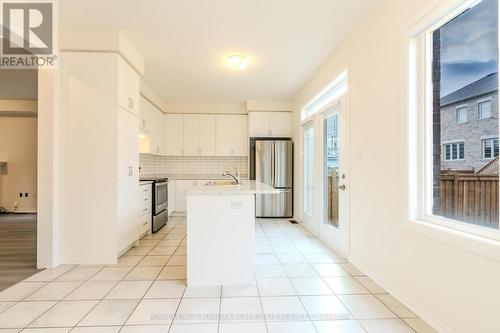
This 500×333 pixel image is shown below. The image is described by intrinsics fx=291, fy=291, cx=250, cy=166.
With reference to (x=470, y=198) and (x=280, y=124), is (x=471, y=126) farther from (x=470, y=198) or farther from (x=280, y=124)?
(x=280, y=124)

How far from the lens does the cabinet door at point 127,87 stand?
340cm

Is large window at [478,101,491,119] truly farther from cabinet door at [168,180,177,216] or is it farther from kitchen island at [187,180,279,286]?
cabinet door at [168,180,177,216]

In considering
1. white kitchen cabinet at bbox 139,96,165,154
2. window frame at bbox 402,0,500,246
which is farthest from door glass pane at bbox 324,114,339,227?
white kitchen cabinet at bbox 139,96,165,154

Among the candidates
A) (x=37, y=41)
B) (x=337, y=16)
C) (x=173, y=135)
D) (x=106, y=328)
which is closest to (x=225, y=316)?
(x=106, y=328)

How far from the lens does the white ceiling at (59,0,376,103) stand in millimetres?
2791

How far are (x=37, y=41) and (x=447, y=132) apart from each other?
13.4ft

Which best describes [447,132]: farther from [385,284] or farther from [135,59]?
[135,59]

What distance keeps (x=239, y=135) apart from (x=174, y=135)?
5.00ft

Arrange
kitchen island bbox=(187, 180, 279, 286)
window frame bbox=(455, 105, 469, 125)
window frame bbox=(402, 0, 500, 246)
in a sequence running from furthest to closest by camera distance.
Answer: kitchen island bbox=(187, 180, 279, 286) → window frame bbox=(402, 0, 500, 246) → window frame bbox=(455, 105, 469, 125)

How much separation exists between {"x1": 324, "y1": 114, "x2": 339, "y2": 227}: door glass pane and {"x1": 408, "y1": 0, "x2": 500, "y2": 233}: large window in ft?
5.60

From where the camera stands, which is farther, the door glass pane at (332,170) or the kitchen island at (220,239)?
the door glass pane at (332,170)

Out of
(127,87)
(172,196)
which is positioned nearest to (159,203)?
(172,196)

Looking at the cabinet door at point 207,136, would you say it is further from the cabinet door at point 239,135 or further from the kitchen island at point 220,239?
the kitchen island at point 220,239

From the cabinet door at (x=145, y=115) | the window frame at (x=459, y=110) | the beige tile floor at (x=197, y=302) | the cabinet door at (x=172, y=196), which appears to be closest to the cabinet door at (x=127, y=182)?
the beige tile floor at (x=197, y=302)
